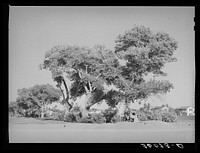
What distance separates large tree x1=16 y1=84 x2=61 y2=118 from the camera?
4555 mm

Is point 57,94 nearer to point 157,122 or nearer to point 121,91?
point 121,91

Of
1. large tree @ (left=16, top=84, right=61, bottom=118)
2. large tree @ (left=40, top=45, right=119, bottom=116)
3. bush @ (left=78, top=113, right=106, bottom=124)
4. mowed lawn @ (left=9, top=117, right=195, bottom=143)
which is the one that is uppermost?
large tree @ (left=40, top=45, right=119, bottom=116)

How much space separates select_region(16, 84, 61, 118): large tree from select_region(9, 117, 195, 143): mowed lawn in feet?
0.35

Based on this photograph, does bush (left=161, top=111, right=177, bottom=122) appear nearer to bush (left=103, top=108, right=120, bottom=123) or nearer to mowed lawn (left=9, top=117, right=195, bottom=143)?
mowed lawn (left=9, top=117, right=195, bottom=143)

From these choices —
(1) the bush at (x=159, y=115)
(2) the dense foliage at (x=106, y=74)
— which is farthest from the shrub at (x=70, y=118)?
(1) the bush at (x=159, y=115)

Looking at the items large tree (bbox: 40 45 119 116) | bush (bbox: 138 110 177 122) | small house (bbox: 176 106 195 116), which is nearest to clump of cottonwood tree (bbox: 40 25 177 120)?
large tree (bbox: 40 45 119 116)

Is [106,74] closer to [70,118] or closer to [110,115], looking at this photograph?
[110,115]

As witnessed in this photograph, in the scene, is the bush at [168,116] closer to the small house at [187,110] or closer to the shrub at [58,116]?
the small house at [187,110]

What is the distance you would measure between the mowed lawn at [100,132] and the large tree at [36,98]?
106 mm

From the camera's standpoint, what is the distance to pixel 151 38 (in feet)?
15.0
